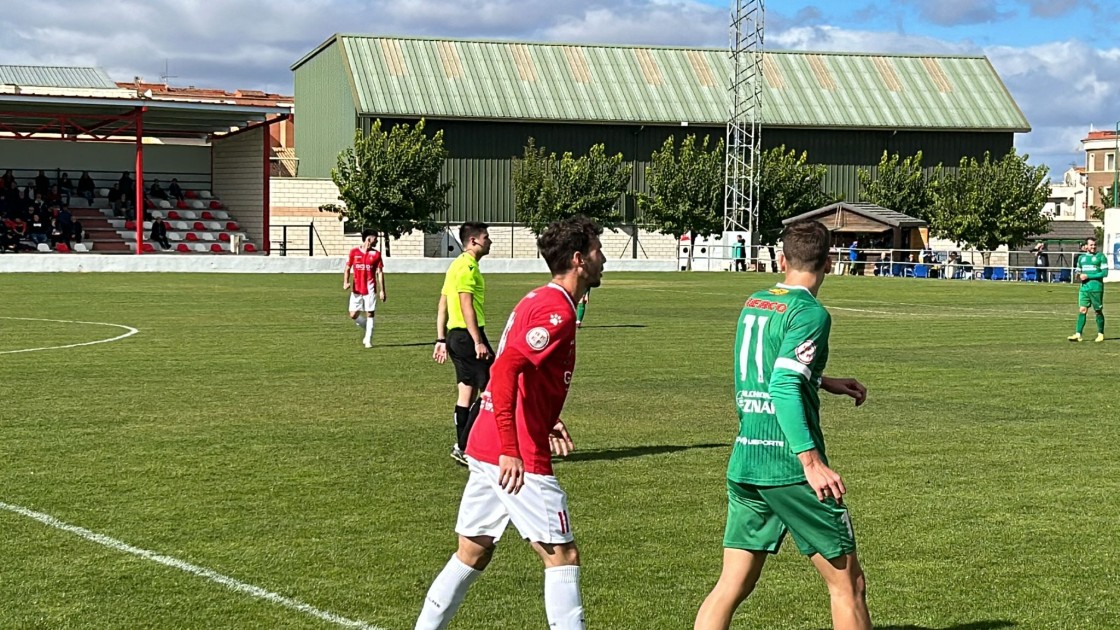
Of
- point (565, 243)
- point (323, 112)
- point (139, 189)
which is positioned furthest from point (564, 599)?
point (323, 112)

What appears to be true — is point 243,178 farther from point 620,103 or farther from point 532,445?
point 532,445

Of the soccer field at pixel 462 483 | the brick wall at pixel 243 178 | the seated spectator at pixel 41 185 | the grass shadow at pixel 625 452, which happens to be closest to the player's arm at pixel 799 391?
the soccer field at pixel 462 483

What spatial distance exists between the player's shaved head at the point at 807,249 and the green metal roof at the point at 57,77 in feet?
268

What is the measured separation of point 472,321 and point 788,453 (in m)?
6.18

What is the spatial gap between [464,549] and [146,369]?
13.6 metres

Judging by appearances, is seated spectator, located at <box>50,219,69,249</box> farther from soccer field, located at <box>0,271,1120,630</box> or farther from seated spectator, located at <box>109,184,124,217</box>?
soccer field, located at <box>0,271,1120,630</box>

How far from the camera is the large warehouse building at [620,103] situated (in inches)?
2972

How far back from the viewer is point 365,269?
22781 millimetres

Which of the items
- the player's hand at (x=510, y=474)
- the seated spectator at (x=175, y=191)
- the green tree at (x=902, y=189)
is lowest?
the player's hand at (x=510, y=474)

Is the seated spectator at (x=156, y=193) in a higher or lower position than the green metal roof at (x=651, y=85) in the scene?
lower

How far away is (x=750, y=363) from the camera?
566 cm

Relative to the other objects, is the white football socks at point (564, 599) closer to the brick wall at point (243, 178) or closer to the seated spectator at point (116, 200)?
the brick wall at point (243, 178)

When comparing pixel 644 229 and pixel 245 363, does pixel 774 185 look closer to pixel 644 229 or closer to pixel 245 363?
pixel 644 229

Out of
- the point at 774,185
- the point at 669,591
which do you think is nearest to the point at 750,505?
the point at 669,591
